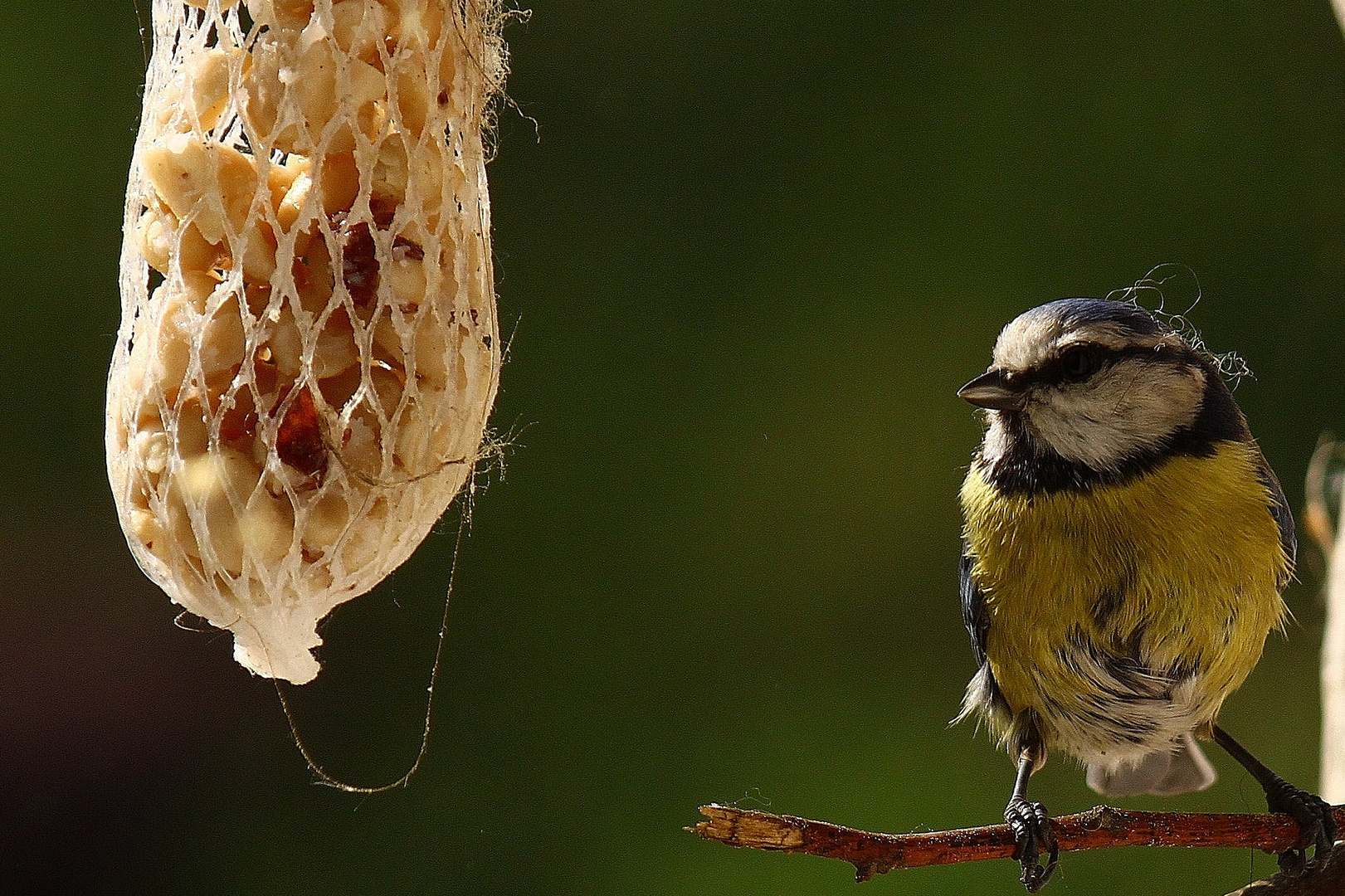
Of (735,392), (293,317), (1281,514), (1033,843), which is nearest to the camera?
(293,317)

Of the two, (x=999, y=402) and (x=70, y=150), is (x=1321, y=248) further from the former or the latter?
(x=70, y=150)

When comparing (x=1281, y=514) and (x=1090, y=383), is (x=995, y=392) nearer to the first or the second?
(x=1090, y=383)

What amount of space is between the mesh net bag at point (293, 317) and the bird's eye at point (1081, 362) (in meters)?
0.41

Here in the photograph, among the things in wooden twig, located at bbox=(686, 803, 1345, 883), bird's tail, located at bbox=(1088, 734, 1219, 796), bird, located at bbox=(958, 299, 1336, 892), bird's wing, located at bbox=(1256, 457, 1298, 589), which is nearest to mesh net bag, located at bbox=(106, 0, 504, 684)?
wooden twig, located at bbox=(686, 803, 1345, 883)

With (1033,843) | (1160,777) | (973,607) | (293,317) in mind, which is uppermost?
(293,317)

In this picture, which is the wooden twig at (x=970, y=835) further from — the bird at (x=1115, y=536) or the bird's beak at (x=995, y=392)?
the bird's beak at (x=995, y=392)

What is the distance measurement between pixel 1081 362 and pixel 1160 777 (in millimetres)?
460

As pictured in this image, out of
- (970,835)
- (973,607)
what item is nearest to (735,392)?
(973,607)

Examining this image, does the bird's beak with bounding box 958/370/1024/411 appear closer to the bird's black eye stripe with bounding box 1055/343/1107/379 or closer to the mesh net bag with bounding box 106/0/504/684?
the bird's black eye stripe with bounding box 1055/343/1107/379

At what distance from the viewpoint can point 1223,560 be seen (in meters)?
0.91

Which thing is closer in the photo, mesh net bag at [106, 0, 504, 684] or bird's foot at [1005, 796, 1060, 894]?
mesh net bag at [106, 0, 504, 684]

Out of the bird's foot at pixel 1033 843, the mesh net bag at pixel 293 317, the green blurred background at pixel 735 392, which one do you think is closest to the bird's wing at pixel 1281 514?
the bird's foot at pixel 1033 843

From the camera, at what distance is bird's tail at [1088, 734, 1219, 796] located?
1.15 meters

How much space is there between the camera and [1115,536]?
902 millimetres
